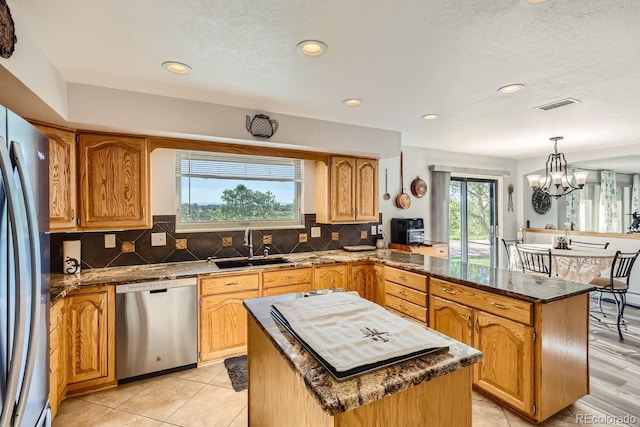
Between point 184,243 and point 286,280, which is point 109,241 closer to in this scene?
point 184,243

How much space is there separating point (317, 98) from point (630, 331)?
426 centimetres

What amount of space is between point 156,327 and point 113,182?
1.26m

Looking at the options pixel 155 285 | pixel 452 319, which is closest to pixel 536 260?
pixel 452 319

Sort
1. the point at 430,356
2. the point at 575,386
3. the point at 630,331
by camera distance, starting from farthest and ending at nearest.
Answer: the point at 630,331 → the point at 575,386 → the point at 430,356

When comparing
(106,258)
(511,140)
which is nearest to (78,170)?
(106,258)

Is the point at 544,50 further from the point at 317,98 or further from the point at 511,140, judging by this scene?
the point at 511,140

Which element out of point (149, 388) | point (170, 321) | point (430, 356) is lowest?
point (149, 388)

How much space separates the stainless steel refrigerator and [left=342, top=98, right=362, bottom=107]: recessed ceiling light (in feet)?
6.98

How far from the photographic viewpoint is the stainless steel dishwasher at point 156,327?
251 centimetres

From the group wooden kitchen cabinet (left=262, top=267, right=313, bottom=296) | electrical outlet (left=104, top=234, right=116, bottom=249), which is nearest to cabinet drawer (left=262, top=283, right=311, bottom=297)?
wooden kitchen cabinet (left=262, top=267, right=313, bottom=296)

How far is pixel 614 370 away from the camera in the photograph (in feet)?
8.93

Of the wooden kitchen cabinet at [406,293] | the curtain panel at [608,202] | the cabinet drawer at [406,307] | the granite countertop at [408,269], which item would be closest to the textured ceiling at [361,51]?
the granite countertop at [408,269]

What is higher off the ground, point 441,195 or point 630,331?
point 441,195

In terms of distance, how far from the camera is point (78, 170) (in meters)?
2.54
